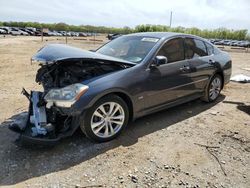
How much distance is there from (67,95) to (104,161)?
40.2 inches

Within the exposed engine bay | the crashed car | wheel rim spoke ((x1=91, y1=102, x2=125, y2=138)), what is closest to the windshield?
the crashed car

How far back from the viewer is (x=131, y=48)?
5086 millimetres

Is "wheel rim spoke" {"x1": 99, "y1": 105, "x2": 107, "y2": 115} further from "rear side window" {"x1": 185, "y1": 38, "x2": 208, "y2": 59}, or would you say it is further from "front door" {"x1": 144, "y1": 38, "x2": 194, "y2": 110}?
"rear side window" {"x1": 185, "y1": 38, "x2": 208, "y2": 59}

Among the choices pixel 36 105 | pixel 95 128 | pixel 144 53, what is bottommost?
pixel 95 128

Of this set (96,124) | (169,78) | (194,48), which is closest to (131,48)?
(169,78)

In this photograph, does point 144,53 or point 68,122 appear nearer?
point 68,122

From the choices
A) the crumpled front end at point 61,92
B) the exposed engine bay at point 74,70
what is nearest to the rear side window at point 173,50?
the crumpled front end at point 61,92

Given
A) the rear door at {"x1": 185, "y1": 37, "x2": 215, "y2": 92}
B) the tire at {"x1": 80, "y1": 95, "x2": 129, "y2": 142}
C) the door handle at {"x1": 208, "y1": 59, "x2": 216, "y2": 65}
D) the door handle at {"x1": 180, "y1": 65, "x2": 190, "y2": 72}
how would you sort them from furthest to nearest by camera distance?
the door handle at {"x1": 208, "y1": 59, "x2": 216, "y2": 65} → the rear door at {"x1": 185, "y1": 37, "x2": 215, "y2": 92} → the door handle at {"x1": 180, "y1": 65, "x2": 190, "y2": 72} → the tire at {"x1": 80, "y1": 95, "x2": 129, "y2": 142}

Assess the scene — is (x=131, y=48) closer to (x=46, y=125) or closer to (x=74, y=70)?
(x=74, y=70)

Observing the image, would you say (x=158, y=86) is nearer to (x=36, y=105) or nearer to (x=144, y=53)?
(x=144, y=53)

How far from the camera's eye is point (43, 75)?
180 inches

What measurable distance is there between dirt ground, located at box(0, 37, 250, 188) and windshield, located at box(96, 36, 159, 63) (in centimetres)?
121

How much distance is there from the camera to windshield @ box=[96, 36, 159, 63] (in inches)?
189

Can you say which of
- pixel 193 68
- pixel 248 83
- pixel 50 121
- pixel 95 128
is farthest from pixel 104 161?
pixel 248 83
